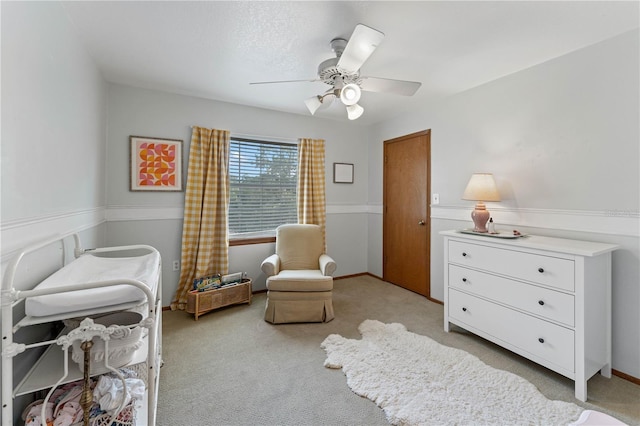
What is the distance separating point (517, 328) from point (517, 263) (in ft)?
1.55

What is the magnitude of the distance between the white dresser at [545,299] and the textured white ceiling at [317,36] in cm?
144

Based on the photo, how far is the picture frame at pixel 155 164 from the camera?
9.30 ft

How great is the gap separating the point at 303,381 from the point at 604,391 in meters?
1.93

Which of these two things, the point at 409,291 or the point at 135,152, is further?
the point at 409,291

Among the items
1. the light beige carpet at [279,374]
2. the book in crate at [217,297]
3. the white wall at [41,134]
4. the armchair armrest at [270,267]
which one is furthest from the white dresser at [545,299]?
the white wall at [41,134]

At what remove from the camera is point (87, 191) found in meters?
2.12

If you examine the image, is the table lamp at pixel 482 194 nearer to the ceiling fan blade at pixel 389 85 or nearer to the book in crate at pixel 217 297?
the ceiling fan blade at pixel 389 85

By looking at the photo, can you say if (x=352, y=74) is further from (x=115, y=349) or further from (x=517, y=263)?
(x=115, y=349)

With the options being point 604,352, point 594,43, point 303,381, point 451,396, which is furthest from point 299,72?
point 604,352

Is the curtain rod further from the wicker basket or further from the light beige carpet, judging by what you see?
the wicker basket

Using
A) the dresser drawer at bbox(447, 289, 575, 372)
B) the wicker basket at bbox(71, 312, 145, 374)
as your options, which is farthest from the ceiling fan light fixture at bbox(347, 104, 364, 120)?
the wicker basket at bbox(71, 312, 145, 374)

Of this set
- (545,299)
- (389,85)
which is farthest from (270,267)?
(545,299)

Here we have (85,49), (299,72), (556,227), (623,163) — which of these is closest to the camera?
(623,163)

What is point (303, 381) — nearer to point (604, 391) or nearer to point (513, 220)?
point (604, 391)
